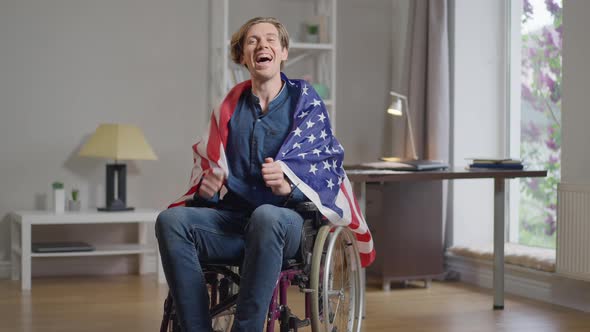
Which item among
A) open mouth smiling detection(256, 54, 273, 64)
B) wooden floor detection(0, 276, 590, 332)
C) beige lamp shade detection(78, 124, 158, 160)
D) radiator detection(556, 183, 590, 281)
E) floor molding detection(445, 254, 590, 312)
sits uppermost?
open mouth smiling detection(256, 54, 273, 64)

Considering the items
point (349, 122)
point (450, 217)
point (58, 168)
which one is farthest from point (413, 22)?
point (58, 168)

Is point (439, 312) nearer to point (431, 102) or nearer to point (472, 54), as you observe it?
point (431, 102)

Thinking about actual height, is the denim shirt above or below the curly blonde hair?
below

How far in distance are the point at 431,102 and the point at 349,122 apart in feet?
2.26

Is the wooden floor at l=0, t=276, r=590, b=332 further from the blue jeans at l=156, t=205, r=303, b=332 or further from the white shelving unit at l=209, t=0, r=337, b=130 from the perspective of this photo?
the white shelving unit at l=209, t=0, r=337, b=130

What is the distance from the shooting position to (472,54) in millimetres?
→ 4598

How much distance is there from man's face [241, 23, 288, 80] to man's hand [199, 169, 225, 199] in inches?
14.2

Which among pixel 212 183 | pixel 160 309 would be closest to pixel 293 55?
pixel 160 309

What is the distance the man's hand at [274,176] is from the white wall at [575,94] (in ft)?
5.68

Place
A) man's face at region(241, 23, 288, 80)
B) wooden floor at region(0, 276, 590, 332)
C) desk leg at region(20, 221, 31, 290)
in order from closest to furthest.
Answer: man's face at region(241, 23, 288, 80), wooden floor at region(0, 276, 590, 332), desk leg at region(20, 221, 31, 290)

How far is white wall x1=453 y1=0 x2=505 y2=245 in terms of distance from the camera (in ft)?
15.0

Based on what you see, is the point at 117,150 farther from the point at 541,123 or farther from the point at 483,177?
the point at 541,123

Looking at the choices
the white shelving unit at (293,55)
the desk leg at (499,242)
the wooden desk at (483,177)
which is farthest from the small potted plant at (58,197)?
the desk leg at (499,242)

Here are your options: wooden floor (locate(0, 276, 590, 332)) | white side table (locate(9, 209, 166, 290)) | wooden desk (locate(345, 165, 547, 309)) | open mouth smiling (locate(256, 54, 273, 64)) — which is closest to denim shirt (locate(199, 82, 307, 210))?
open mouth smiling (locate(256, 54, 273, 64))
